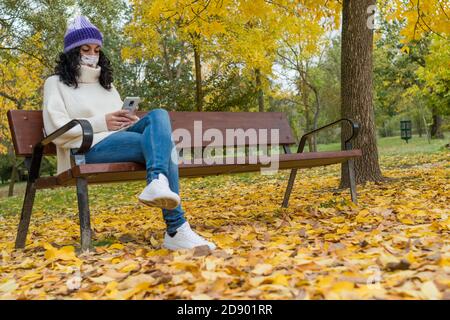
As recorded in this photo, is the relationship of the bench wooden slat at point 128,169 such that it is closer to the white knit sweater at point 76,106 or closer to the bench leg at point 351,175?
the white knit sweater at point 76,106

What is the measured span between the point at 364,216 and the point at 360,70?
2666 mm

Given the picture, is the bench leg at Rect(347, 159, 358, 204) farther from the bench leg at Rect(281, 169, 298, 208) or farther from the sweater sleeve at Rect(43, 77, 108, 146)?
the sweater sleeve at Rect(43, 77, 108, 146)

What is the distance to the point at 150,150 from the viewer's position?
3033mm

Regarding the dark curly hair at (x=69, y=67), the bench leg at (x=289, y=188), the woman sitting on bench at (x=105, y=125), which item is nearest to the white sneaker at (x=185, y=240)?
the woman sitting on bench at (x=105, y=125)

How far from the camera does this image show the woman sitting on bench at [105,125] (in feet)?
9.86

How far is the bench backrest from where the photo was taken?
143 inches

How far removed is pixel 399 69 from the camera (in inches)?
1045

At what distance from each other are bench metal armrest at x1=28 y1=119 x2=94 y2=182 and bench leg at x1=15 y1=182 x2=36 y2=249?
8cm

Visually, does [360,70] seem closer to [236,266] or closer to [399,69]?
[236,266]

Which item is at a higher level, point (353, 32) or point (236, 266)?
point (353, 32)

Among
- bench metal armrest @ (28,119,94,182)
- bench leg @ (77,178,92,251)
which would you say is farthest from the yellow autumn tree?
bench leg @ (77,178,92,251)

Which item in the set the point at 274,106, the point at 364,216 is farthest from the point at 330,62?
the point at 364,216

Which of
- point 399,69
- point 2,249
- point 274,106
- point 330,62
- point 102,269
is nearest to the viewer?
point 102,269

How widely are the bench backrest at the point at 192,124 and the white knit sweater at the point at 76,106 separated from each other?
315 mm
